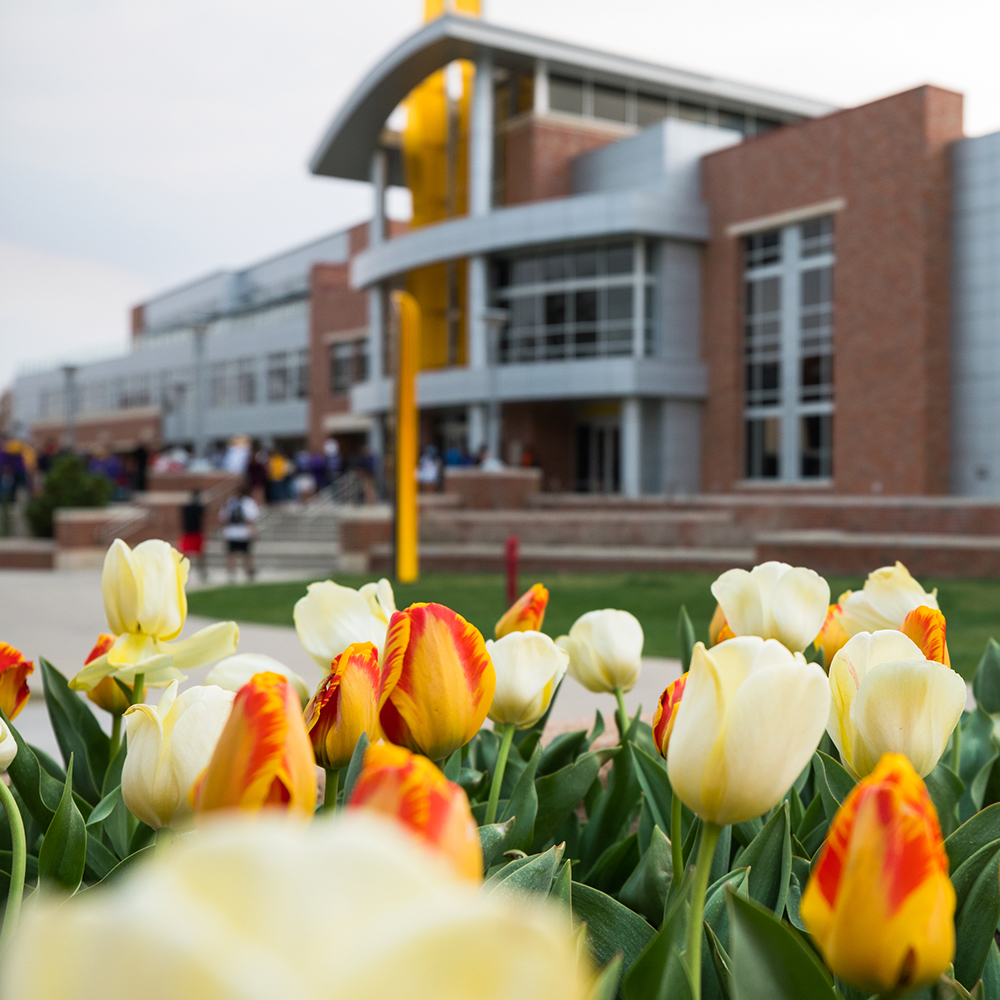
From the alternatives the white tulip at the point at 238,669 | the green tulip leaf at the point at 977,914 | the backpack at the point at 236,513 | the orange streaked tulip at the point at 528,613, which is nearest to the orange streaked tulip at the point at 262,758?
the white tulip at the point at 238,669

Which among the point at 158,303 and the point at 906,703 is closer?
the point at 906,703

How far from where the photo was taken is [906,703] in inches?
37.7

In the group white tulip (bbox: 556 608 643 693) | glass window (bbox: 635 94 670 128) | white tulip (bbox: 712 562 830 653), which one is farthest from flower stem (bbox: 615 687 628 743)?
glass window (bbox: 635 94 670 128)

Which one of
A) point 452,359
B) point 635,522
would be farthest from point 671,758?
point 452,359

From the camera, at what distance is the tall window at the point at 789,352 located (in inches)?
1109

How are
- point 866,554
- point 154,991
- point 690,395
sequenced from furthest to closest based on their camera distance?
point 690,395
point 866,554
point 154,991

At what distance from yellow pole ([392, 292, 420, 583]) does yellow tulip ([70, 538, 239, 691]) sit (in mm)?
11201

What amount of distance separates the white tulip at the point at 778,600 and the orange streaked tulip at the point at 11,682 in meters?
0.93

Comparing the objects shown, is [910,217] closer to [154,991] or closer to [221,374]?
[154,991]

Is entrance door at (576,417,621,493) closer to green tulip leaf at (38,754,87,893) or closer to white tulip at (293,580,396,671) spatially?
white tulip at (293,580,396,671)

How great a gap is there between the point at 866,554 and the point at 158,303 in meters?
70.4

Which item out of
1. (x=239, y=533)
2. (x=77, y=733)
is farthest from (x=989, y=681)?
(x=239, y=533)

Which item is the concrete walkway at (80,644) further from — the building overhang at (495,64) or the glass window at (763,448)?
the building overhang at (495,64)

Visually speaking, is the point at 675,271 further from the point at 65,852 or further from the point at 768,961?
the point at 768,961
